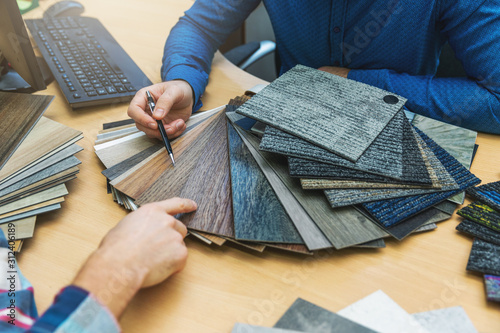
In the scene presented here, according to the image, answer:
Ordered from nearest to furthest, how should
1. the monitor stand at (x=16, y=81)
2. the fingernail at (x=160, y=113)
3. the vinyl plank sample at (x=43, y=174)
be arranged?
the vinyl plank sample at (x=43, y=174) → the fingernail at (x=160, y=113) → the monitor stand at (x=16, y=81)

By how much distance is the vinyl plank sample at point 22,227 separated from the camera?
2.13 feet

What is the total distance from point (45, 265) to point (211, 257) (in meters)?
0.27

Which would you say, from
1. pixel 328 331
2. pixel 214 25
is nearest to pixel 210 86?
pixel 214 25

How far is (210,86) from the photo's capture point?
1.13m

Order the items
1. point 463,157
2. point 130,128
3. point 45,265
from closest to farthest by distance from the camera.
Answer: point 45,265, point 463,157, point 130,128

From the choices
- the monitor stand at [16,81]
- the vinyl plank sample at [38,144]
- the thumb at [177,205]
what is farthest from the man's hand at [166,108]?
the monitor stand at [16,81]

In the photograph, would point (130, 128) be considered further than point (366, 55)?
No

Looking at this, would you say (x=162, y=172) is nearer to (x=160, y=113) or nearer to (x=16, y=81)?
(x=160, y=113)

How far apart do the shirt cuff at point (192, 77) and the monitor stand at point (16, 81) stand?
0.36 metres

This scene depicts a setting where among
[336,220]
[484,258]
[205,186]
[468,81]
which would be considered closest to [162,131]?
[205,186]

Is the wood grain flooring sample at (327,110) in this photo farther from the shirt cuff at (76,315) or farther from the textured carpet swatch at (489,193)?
the shirt cuff at (76,315)

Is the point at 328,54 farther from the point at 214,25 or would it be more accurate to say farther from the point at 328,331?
the point at 328,331

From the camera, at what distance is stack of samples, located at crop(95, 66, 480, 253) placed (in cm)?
64

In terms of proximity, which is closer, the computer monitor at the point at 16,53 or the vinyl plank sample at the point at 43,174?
the vinyl plank sample at the point at 43,174
